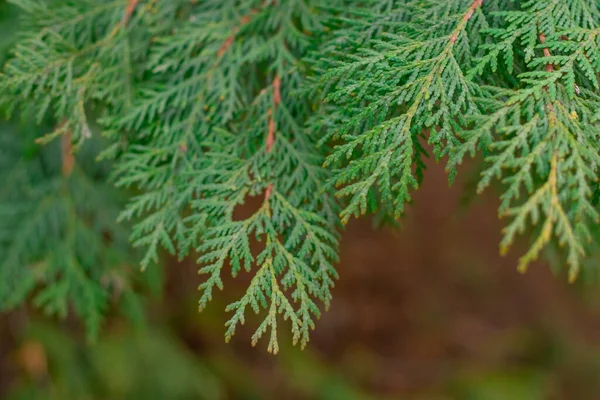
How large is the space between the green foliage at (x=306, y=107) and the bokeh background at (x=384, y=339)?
2.00 meters

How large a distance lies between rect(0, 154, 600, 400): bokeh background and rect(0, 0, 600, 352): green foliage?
200 cm

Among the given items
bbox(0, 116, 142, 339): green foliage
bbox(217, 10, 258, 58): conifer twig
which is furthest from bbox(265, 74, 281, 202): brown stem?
bbox(0, 116, 142, 339): green foliage

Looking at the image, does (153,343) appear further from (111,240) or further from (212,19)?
(212,19)

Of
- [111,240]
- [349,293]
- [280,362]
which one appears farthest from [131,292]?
[349,293]

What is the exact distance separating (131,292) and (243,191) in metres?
1.08

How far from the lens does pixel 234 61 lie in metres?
1.55

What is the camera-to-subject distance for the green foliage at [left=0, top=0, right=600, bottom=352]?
1.05m

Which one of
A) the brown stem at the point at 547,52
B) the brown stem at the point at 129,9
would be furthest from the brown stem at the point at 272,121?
the brown stem at the point at 547,52

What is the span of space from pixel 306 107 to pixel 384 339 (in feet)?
14.3

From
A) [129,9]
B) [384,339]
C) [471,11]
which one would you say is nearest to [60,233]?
[129,9]

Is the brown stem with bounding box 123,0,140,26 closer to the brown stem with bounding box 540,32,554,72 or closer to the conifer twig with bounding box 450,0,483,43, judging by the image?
the conifer twig with bounding box 450,0,483,43

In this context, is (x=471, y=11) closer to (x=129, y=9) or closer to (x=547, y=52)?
(x=547, y=52)

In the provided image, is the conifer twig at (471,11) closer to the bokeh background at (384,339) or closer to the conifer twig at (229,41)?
the conifer twig at (229,41)

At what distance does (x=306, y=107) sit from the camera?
148 cm
